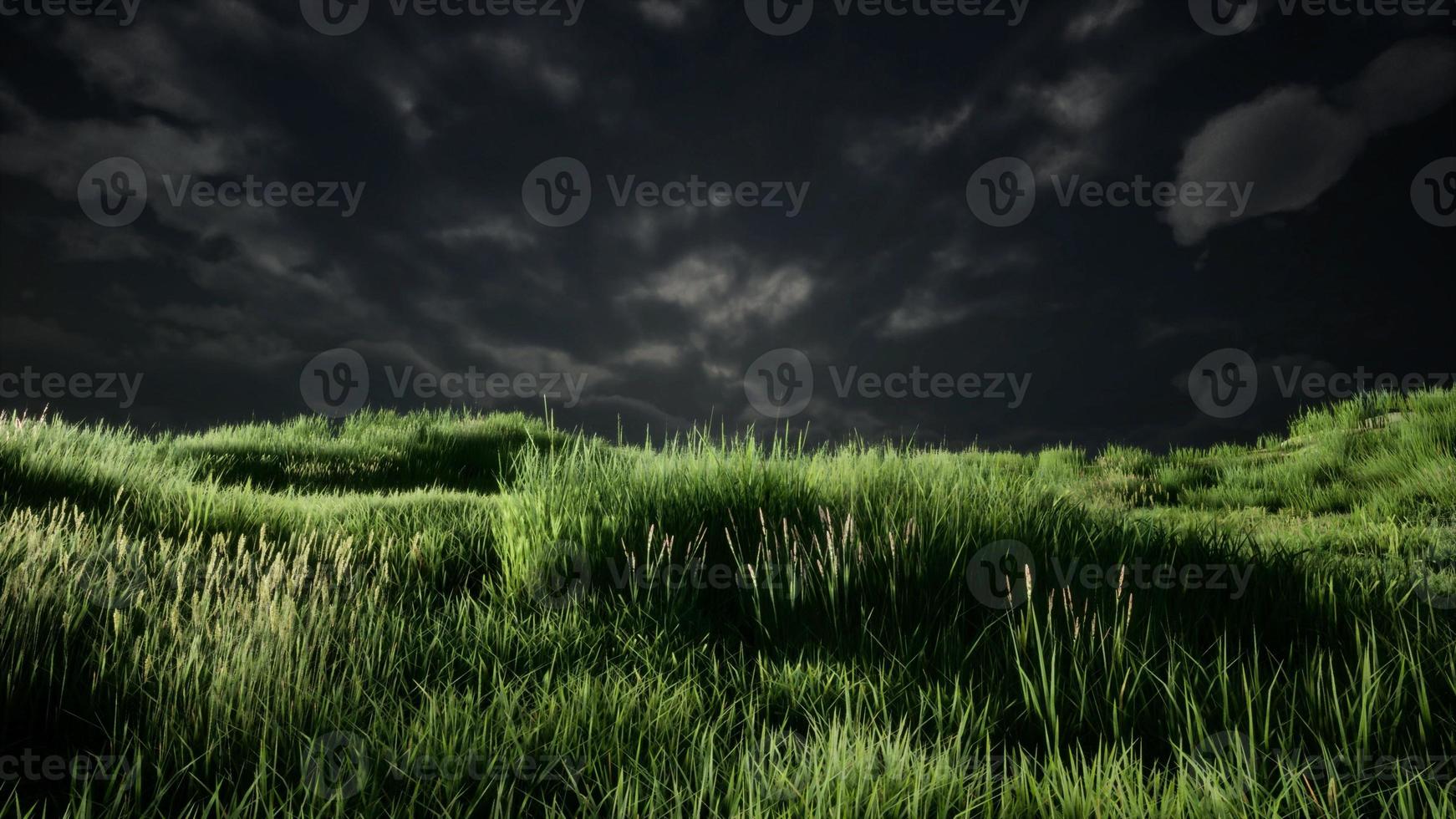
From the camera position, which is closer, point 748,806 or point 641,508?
point 748,806

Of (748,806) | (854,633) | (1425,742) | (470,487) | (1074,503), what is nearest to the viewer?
(748,806)

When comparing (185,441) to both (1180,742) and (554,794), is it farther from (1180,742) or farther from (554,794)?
(1180,742)

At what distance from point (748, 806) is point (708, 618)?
157 cm

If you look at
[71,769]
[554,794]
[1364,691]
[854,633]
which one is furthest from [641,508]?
[1364,691]

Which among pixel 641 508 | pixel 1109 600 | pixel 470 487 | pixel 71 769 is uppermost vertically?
pixel 470 487

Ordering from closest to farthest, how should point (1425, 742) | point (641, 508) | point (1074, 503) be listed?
point (1425, 742) → point (641, 508) → point (1074, 503)

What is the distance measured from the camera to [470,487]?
9820 mm

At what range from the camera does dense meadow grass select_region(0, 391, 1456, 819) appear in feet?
6.44

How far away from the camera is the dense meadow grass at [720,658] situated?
77.3 inches

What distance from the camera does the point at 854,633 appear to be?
10.2ft

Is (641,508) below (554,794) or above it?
above

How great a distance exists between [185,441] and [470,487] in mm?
4183

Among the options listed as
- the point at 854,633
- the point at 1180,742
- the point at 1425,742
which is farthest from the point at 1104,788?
the point at 854,633

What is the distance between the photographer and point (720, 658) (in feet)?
10.2
